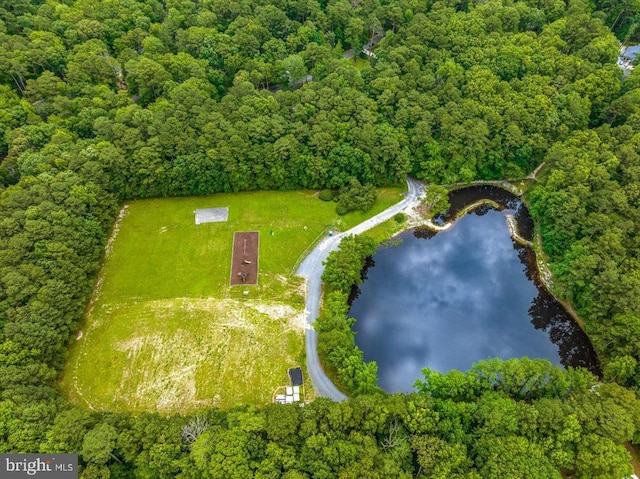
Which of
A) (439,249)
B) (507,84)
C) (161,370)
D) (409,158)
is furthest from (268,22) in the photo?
(161,370)

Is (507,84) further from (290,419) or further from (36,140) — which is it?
(36,140)

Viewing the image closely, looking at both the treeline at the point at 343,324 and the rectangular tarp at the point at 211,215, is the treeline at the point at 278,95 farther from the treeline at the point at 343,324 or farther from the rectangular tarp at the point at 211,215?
the treeline at the point at 343,324

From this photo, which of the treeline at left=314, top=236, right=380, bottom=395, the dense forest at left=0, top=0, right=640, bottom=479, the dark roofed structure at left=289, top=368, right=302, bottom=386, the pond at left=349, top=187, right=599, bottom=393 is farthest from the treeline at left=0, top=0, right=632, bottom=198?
the dark roofed structure at left=289, top=368, right=302, bottom=386

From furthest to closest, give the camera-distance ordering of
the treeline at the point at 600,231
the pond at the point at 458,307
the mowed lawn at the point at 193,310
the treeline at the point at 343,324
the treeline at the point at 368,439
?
the pond at the point at 458,307 < the mowed lawn at the point at 193,310 < the treeline at the point at 600,231 < the treeline at the point at 343,324 < the treeline at the point at 368,439

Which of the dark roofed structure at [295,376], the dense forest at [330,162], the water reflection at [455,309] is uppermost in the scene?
the dense forest at [330,162]

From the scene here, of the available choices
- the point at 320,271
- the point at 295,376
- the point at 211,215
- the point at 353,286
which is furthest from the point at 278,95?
Result: the point at 295,376

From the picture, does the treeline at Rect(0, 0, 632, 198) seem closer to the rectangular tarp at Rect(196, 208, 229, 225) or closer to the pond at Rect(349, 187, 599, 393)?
the rectangular tarp at Rect(196, 208, 229, 225)

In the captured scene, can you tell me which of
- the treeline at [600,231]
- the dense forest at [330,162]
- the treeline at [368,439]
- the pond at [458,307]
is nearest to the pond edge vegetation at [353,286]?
the dense forest at [330,162]

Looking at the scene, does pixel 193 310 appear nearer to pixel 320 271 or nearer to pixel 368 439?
pixel 320 271
